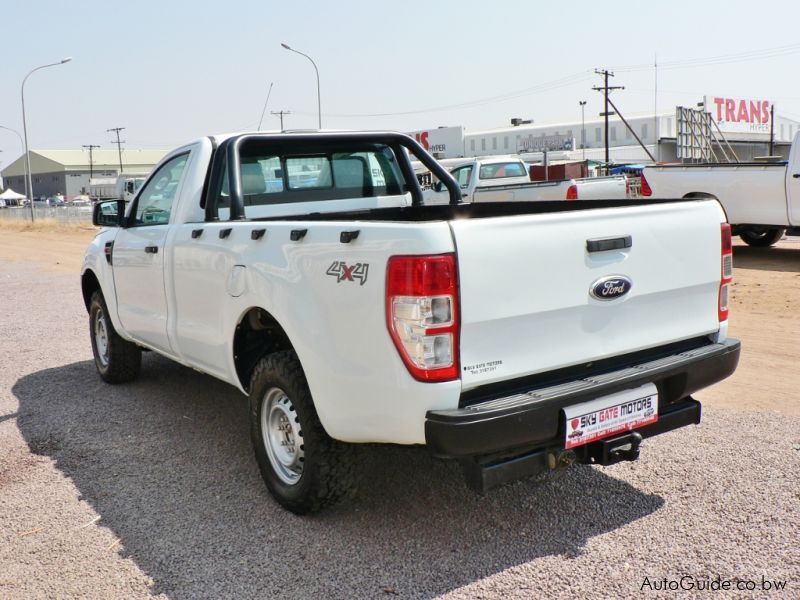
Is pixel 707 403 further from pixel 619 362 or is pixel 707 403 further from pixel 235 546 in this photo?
pixel 235 546

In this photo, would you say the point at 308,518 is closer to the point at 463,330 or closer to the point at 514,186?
the point at 463,330

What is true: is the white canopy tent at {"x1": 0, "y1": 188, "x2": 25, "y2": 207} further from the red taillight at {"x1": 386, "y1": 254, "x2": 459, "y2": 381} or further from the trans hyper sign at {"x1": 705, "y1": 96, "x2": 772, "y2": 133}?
the red taillight at {"x1": 386, "y1": 254, "x2": 459, "y2": 381}

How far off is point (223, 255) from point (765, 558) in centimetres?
296

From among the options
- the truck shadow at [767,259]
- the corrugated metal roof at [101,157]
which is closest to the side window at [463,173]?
the truck shadow at [767,259]

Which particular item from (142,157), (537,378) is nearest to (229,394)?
(537,378)

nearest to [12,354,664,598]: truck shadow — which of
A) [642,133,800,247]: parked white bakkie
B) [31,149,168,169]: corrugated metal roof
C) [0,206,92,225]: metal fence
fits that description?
[642,133,800,247]: parked white bakkie

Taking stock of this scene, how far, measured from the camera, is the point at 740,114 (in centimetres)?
5741

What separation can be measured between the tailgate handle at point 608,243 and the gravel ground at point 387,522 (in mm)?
1304

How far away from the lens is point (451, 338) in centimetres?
319

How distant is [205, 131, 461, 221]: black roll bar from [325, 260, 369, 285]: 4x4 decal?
1.43 m

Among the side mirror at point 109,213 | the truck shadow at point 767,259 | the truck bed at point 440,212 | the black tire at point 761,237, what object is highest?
the side mirror at point 109,213

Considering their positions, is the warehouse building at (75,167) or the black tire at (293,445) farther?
the warehouse building at (75,167)

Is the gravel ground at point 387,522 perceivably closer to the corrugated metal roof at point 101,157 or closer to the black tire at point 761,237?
the black tire at point 761,237

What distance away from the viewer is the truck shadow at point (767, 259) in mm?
12508
